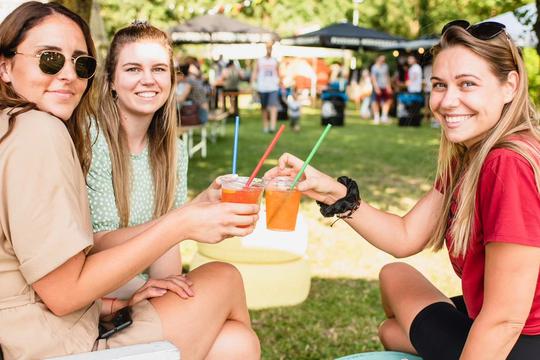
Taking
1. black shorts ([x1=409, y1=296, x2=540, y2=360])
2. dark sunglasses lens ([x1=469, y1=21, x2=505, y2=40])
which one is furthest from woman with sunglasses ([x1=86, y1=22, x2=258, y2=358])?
dark sunglasses lens ([x1=469, y1=21, x2=505, y2=40])

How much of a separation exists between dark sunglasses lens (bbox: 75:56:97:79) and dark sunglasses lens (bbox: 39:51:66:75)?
0.07 metres

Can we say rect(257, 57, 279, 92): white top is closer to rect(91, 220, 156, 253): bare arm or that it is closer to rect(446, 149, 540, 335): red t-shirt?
rect(91, 220, 156, 253): bare arm

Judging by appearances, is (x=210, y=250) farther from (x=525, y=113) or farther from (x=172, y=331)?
(x=525, y=113)

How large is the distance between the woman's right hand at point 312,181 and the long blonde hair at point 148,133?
0.63 meters

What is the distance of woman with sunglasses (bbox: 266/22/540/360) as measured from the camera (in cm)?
188

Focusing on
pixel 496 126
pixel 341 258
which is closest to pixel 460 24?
pixel 496 126

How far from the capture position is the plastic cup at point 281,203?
7.82ft

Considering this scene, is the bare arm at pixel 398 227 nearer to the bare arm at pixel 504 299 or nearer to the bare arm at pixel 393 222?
the bare arm at pixel 393 222

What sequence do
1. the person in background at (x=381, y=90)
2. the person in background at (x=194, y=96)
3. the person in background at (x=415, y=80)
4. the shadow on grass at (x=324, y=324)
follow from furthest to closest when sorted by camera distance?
the person in background at (x=381, y=90) < the person in background at (x=415, y=80) < the person in background at (x=194, y=96) < the shadow on grass at (x=324, y=324)

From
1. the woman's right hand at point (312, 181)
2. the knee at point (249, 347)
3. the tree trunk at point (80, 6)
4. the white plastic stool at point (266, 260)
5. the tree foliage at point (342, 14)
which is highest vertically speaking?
the tree foliage at point (342, 14)

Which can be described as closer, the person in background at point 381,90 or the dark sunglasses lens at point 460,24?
the dark sunglasses lens at point 460,24

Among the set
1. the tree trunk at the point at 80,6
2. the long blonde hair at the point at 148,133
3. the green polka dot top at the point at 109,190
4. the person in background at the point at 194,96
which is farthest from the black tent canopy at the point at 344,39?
the green polka dot top at the point at 109,190

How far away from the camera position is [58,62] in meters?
2.04

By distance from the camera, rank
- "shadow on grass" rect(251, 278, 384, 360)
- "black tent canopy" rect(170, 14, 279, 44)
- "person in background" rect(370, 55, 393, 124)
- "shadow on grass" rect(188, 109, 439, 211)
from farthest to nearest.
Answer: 1. "person in background" rect(370, 55, 393, 124)
2. "black tent canopy" rect(170, 14, 279, 44)
3. "shadow on grass" rect(188, 109, 439, 211)
4. "shadow on grass" rect(251, 278, 384, 360)
